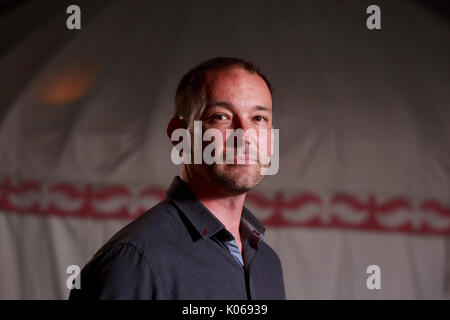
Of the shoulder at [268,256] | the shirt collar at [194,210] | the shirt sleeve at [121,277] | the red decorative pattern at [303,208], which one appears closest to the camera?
the shirt sleeve at [121,277]

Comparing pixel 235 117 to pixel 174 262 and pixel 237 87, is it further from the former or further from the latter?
pixel 174 262

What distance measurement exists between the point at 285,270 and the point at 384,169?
579 millimetres

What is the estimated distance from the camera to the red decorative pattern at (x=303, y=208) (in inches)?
91.4

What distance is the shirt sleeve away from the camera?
683 mm

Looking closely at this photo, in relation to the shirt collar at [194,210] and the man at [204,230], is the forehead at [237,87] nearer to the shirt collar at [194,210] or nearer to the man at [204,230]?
the man at [204,230]

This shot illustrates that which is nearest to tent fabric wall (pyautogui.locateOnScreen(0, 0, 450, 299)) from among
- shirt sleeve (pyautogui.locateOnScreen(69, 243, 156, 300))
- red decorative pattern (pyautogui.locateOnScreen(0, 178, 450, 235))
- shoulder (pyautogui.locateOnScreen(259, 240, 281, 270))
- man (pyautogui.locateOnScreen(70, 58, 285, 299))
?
red decorative pattern (pyautogui.locateOnScreen(0, 178, 450, 235))

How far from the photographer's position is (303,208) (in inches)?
91.6

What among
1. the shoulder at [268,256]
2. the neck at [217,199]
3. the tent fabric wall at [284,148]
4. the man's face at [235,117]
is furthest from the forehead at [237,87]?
the tent fabric wall at [284,148]

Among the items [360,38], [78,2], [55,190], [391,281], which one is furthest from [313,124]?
[78,2]

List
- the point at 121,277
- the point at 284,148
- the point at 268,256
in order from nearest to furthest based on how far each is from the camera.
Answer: the point at 121,277 < the point at 268,256 < the point at 284,148

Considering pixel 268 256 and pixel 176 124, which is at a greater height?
pixel 176 124

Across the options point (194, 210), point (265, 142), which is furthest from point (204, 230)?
point (265, 142)

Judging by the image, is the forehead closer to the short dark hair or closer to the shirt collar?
the short dark hair

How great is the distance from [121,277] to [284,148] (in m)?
1.67
